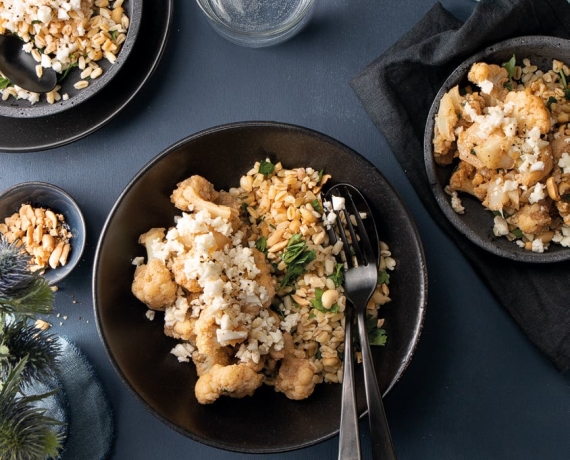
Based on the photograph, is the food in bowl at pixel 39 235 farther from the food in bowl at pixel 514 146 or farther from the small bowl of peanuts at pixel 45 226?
the food in bowl at pixel 514 146

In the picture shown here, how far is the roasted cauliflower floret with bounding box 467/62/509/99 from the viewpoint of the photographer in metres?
1.63

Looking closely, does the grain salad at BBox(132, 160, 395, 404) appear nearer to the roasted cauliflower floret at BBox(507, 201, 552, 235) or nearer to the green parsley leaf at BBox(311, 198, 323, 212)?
the green parsley leaf at BBox(311, 198, 323, 212)

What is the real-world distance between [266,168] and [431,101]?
500 mm

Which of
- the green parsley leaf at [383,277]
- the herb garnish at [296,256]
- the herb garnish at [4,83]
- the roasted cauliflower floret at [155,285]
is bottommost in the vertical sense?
the green parsley leaf at [383,277]

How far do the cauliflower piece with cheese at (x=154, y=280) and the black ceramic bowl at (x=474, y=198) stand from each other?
71 cm

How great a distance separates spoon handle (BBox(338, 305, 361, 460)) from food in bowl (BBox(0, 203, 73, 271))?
81 centimetres

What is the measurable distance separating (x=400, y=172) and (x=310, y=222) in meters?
0.35

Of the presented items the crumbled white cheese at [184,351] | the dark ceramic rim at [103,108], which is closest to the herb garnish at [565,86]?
the dark ceramic rim at [103,108]

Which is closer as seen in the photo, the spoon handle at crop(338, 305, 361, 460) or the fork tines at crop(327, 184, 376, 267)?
the spoon handle at crop(338, 305, 361, 460)

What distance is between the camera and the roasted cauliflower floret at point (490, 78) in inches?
64.3

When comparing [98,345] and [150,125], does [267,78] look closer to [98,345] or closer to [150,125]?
[150,125]

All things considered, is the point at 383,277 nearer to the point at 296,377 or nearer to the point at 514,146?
the point at 296,377

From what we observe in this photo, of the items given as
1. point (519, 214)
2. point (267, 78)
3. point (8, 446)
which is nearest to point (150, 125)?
point (267, 78)

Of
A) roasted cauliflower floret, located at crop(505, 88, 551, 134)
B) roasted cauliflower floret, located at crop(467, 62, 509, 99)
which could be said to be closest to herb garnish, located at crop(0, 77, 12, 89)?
roasted cauliflower floret, located at crop(467, 62, 509, 99)
